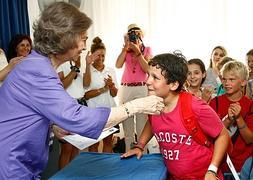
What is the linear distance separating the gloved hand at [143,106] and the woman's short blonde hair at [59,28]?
0.33m

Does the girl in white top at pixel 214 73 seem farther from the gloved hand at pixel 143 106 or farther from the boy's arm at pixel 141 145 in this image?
the gloved hand at pixel 143 106

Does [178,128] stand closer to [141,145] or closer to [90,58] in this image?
[141,145]

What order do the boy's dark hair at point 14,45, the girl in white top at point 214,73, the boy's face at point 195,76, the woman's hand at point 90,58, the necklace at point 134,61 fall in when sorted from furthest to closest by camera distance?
the necklace at point 134,61
the girl in white top at point 214,73
the woman's hand at point 90,58
the boy's dark hair at point 14,45
the boy's face at point 195,76

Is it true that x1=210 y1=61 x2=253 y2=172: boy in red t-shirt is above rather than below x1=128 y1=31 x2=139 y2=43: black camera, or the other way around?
below

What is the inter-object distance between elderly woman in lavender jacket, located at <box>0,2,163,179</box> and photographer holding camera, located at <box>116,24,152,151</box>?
2616 mm

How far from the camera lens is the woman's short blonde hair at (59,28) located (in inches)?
55.0

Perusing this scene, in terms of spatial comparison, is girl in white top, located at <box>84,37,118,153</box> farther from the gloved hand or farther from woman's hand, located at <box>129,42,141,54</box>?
the gloved hand

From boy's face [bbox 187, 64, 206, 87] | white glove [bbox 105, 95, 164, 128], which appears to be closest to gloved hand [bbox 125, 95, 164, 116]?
white glove [bbox 105, 95, 164, 128]

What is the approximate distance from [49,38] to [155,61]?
63cm

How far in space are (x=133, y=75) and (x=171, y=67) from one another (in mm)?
2300

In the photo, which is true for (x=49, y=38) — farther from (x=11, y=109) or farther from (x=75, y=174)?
(x=75, y=174)

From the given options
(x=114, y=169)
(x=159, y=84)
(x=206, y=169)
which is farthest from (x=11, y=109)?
(x=206, y=169)

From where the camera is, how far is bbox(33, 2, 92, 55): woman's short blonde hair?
140 centimetres

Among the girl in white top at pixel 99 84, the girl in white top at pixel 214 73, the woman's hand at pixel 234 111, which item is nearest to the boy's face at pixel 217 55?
the girl in white top at pixel 214 73
